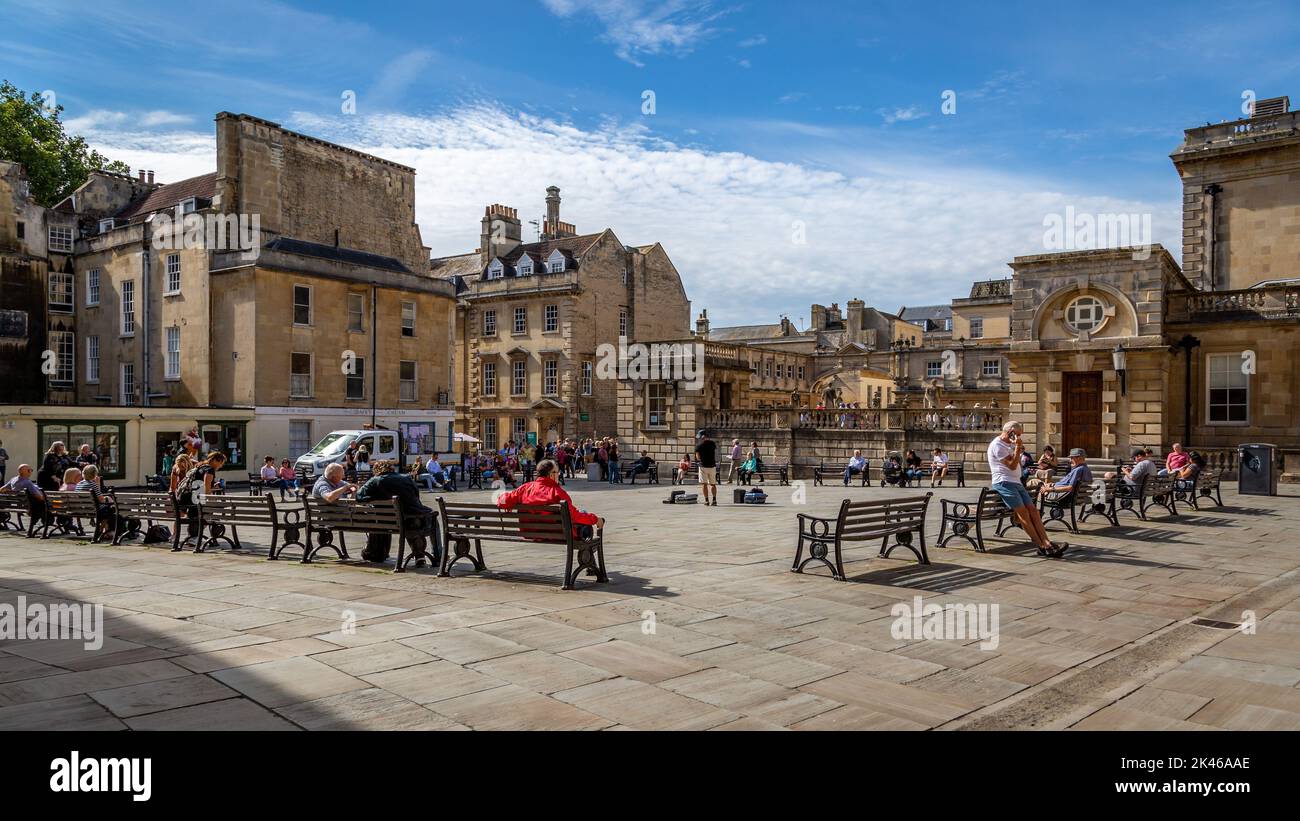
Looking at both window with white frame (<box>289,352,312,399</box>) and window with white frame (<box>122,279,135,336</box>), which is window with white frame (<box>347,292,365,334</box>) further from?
window with white frame (<box>122,279,135,336</box>)

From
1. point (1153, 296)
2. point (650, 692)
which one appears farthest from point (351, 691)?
point (1153, 296)

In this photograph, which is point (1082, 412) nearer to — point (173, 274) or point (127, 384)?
point (173, 274)

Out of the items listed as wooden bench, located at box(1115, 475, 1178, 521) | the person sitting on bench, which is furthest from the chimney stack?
wooden bench, located at box(1115, 475, 1178, 521)

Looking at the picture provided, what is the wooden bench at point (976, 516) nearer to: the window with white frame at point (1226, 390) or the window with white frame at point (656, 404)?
the window with white frame at point (1226, 390)

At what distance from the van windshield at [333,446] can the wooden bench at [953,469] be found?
17134mm

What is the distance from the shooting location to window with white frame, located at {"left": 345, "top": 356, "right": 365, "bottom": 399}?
114 ft

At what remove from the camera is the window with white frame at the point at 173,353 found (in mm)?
34094

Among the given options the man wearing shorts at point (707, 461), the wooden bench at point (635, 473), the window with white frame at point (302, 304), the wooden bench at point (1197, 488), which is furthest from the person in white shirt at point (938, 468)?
the window with white frame at point (302, 304)

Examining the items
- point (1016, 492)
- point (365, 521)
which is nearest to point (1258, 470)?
point (1016, 492)

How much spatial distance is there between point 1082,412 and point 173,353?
103 ft

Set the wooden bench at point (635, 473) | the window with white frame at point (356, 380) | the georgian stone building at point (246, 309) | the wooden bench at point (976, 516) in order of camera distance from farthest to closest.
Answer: the window with white frame at point (356, 380), the georgian stone building at point (246, 309), the wooden bench at point (635, 473), the wooden bench at point (976, 516)
